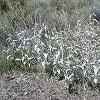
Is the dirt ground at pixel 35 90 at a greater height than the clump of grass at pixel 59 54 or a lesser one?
lesser

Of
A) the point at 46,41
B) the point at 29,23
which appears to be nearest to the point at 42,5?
the point at 29,23

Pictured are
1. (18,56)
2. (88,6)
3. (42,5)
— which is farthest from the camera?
(42,5)

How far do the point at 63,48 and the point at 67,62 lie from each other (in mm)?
322

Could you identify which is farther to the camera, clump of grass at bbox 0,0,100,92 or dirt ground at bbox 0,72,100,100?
clump of grass at bbox 0,0,100,92

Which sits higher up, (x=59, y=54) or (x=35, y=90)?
(x=59, y=54)

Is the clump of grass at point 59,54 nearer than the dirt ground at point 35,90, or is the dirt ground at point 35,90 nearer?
the dirt ground at point 35,90

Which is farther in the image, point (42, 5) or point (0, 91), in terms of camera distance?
point (42, 5)

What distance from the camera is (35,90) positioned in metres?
3.81

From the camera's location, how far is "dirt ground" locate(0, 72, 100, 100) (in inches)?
146

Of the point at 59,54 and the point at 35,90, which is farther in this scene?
Answer: the point at 59,54

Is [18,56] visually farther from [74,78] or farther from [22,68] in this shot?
[74,78]

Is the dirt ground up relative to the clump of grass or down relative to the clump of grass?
down

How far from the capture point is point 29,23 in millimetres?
5090

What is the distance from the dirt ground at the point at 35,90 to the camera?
3699 mm
